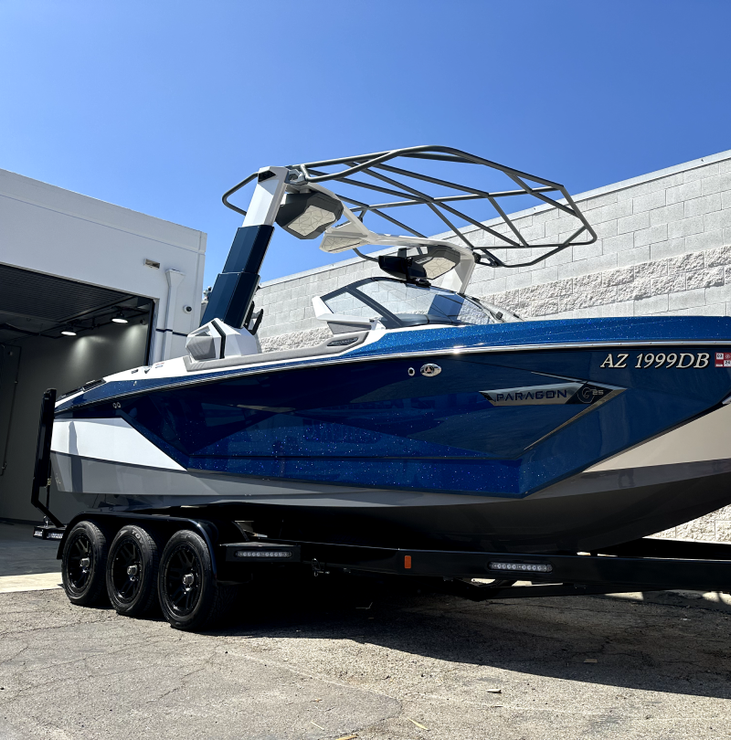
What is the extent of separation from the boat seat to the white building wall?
4.65 metres

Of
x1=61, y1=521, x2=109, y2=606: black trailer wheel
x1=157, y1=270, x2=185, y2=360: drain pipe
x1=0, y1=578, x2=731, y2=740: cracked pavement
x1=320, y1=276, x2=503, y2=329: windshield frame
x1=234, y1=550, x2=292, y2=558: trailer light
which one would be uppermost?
x1=157, y1=270, x2=185, y2=360: drain pipe

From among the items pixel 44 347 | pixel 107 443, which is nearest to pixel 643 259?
pixel 107 443

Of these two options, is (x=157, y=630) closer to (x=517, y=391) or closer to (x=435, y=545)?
(x=435, y=545)

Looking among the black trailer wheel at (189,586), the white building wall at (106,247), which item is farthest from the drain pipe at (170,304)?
the black trailer wheel at (189,586)

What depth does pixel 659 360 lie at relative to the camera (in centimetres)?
328

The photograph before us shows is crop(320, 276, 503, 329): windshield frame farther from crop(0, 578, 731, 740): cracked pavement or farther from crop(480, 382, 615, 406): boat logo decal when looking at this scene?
crop(0, 578, 731, 740): cracked pavement

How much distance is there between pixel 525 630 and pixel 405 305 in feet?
7.01

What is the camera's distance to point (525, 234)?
327 inches

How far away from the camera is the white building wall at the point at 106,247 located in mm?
8172

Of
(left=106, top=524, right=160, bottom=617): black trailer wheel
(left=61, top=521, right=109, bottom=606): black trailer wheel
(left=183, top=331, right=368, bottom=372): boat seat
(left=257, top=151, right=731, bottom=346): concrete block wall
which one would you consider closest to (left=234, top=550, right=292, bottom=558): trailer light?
(left=106, top=524, right=160, bottom=617): black trailer wheel

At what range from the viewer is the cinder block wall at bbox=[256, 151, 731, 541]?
22.2 feet

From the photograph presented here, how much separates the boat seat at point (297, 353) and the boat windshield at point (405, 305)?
0.23 m

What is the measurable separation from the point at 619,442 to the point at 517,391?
507 mm

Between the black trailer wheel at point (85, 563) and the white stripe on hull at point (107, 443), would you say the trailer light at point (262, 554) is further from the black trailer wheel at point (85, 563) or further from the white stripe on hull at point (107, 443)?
the black trailer wheel at point (85, 563)
